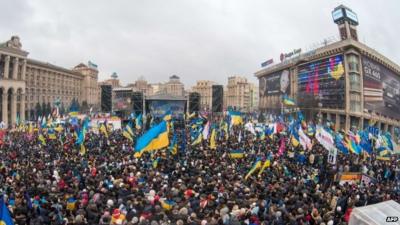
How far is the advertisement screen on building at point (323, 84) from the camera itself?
57.6 metres

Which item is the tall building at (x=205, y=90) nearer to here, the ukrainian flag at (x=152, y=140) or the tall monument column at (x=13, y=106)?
the tall monument column at (x=13, y=106)

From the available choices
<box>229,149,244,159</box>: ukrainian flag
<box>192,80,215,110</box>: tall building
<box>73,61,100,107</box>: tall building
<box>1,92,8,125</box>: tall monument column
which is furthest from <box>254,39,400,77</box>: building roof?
<box>192,80,215,110</box>: tall building

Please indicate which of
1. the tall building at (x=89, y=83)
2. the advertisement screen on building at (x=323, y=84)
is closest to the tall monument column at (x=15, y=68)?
the tall building at (x=89, y=83)

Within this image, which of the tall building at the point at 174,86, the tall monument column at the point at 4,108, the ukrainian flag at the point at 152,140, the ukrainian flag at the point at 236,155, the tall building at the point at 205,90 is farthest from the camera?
the tall building at the point at 174,86

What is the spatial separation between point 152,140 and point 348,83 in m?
49.7

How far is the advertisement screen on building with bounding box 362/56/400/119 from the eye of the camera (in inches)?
2229

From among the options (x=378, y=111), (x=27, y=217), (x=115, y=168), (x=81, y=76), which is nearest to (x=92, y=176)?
(x=115, y=168)

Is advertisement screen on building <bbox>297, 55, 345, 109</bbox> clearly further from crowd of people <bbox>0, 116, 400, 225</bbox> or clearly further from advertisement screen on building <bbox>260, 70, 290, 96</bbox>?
crowd of people <bbox>0, 116, 400, 225</bbox>

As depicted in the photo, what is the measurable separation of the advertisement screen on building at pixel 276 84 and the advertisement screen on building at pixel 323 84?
8.96 metres

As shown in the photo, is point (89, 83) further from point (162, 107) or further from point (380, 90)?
point (380, 90)

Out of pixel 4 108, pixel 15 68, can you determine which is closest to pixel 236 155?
pixel 4 108

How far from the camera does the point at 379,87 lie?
58.6 m

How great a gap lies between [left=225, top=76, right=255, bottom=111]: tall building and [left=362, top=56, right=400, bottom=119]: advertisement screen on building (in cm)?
9660

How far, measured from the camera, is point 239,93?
16200 cm
